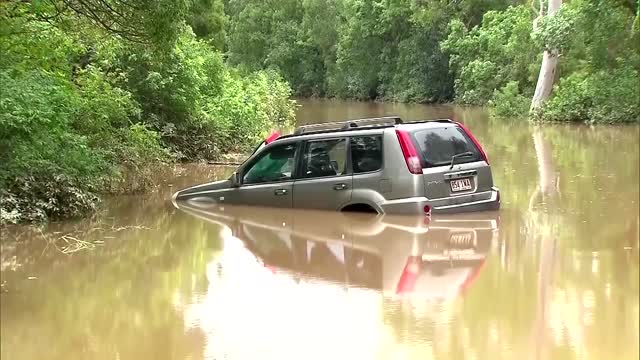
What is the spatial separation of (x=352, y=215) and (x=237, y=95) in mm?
10945

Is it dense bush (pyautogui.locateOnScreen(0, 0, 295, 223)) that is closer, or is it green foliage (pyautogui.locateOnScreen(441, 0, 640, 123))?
dense bush (pyautogui.locateOnScreen(0, 0, 295, 223))

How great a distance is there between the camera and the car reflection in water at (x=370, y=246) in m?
7.96

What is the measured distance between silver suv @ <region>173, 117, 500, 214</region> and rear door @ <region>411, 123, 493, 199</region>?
0.5 inches

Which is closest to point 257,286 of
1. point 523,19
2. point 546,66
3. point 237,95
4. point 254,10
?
point 237,95

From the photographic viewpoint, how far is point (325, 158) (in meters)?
11.3

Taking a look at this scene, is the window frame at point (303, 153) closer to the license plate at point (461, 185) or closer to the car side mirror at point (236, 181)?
the car side mirror at point (236, 181)

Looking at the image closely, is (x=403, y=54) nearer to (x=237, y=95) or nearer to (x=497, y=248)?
(x=237, y=95)

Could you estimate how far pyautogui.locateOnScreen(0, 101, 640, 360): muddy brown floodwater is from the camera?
20.0 ft

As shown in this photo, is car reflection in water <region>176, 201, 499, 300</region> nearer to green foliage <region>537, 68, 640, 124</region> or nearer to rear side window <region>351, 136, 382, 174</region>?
rear side window <region>351, 136, 382, 174</region>

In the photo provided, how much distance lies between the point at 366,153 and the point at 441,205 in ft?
4.29

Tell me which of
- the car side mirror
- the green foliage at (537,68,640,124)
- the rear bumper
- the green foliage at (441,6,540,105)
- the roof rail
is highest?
the green foliage at (441,6,540,105)

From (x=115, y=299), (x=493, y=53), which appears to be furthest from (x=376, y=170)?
(x=493, y=53)

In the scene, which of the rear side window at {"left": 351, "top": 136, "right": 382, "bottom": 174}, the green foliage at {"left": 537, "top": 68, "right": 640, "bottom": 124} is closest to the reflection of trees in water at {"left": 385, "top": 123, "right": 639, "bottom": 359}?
the rear side window at {"left": 351, "top": 136, "right": 382, "bottom": 174}

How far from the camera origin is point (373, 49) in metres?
64.8
